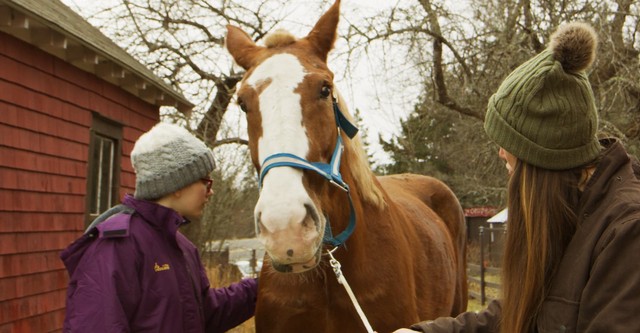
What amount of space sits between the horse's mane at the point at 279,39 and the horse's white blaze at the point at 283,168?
22 centimetres

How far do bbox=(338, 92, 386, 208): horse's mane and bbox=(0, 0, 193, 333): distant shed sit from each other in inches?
145

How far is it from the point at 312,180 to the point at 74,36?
184 inches

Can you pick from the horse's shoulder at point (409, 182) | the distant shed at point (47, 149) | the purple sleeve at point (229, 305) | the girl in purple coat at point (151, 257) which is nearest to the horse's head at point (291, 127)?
the girl in purple coat at point (151, 257)

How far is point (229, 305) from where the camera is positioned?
2.97 meters

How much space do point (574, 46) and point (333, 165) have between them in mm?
1179

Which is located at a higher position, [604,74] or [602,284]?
[604,74]

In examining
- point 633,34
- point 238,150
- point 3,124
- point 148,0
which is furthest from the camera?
point 148,0

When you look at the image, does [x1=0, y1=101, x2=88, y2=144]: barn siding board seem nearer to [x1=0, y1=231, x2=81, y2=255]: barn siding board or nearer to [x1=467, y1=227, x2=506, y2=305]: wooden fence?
[x1=0, y1=231, x2=81, y2=255]: barn siding board

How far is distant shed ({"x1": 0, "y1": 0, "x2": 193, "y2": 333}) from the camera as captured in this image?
5414 mm

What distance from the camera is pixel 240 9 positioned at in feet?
49.2

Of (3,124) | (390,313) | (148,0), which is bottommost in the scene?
(390,313)

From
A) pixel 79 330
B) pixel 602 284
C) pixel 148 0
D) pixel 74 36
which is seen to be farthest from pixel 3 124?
pixel 148 0

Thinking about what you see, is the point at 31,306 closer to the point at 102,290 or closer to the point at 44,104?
the point at 44,104

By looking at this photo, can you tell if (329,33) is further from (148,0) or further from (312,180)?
(148,0)
